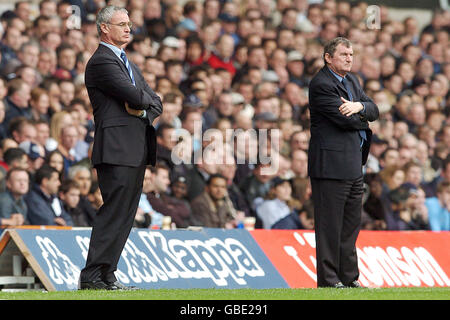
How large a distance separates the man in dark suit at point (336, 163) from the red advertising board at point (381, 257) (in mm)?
1908

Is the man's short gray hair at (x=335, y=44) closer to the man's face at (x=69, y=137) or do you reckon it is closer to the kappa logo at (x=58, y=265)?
the kappa logo at (x=58, y=265)

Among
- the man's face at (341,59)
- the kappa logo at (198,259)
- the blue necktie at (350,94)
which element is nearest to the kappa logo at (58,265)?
the kappa logo at (198,259)

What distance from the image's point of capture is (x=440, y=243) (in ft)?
41.3

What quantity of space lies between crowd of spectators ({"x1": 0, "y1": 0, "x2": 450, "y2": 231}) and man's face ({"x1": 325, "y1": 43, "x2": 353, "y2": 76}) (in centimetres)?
403

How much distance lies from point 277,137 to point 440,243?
377 cm

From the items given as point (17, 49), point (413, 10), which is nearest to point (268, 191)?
point (17, 49)

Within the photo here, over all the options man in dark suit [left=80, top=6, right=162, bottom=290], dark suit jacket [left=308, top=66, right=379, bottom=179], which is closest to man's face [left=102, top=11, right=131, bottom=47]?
man in dark suit [left=80, top=6, right=162, bottom=290]

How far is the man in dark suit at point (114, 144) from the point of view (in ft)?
27.5

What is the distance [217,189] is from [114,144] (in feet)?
18.7

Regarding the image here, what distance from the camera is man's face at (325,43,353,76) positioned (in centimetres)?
930

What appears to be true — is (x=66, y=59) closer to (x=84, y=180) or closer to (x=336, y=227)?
(x=84, y=180)

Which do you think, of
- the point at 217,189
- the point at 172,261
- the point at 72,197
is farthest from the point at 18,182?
the point at 217,189

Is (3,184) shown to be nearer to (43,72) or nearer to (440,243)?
(43,72)

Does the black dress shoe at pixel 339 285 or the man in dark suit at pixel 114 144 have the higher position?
the man in dark suit at pixel 114 144
